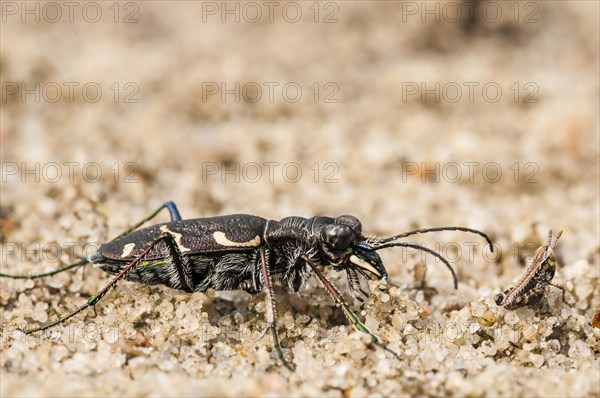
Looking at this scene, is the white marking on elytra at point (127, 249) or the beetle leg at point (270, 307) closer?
the beetle leg at point (270, 307)

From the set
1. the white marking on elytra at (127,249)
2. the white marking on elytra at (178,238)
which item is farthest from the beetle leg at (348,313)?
the white marking on elytra at (127,249)

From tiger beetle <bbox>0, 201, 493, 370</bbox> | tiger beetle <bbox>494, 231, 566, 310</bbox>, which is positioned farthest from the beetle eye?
tiger beetle <bbox>494, 231, 566, 310</bbox>

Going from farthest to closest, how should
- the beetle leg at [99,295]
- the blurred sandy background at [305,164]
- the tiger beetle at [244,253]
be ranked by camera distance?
1. the tiger beetle at [244,253]
2. the beetle leg at [99,295]
3. the blurred sandy background at [305,164]

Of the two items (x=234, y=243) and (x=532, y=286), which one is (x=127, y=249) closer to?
(x=234, y=243)

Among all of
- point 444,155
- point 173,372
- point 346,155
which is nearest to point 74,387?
point 173,372

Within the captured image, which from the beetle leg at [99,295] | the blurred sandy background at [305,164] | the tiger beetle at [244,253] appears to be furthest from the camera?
the tiger beetle at [244,253]

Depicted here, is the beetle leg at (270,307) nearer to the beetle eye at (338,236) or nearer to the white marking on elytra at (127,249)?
the beetle eye at (338,236)
